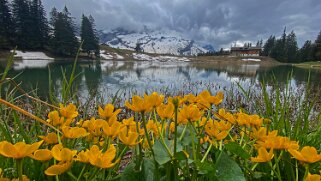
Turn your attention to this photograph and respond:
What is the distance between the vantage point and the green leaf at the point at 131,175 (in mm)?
662

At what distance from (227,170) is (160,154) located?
8.9 inches

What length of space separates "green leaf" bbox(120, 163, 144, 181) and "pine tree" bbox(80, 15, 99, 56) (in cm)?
4996

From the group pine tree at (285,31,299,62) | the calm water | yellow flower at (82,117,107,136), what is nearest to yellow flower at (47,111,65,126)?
yellow flower at (82,117,107,136)

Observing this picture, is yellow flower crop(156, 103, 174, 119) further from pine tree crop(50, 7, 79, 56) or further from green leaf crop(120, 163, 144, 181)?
pine tree crop(50, 7, 79, 56)

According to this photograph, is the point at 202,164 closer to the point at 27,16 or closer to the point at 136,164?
the point at 136,164

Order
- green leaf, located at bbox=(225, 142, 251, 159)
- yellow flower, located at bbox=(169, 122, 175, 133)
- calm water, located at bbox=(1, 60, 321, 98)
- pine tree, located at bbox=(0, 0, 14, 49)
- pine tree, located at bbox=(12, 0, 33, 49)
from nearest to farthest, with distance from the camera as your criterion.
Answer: green leaf, located at bbox=(225, 142, 251, 159)
yellow flower, located at bbox=(169, 122, 175, 133)
calm water, located at bbox=(1, 60, 321, 98)
pine tree, located at bbox=(0, 0, 14, 49)
pine tree, located at bbox=(12, 0, 33, 49)

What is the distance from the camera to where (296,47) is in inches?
2724

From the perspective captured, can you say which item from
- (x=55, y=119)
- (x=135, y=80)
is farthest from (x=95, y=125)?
(x=135, y=80)

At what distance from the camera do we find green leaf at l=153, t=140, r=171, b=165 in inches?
23.7

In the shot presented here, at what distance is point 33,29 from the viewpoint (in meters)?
41.1

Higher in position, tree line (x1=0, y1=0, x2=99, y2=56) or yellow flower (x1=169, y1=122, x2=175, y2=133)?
tree line (x1=0, y1=0, x2=99, y2=56)

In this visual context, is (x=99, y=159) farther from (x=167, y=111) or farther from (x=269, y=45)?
(x=269, y=45)

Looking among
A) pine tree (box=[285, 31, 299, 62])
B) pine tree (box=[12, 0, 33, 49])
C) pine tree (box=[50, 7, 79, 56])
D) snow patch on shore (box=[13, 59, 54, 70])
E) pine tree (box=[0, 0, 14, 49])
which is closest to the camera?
snow patch on shore (box=[13, 59, 54, 70])

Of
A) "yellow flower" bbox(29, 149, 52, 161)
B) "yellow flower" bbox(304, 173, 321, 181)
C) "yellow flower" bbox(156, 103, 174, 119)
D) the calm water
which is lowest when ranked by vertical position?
the calm water
